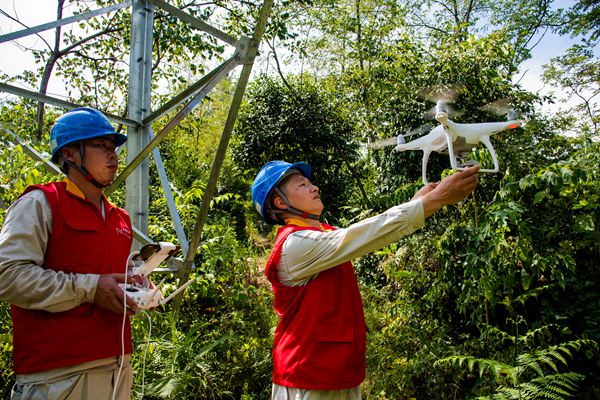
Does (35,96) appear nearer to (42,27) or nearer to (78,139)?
(42,27)

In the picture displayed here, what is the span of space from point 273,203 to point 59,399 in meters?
1.14

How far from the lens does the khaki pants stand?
1.61 meters

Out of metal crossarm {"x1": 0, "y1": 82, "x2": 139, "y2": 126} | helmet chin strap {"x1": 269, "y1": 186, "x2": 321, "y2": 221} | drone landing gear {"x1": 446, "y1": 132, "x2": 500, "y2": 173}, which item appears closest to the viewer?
drone landing gear {"x1": 446, "y1": 132, "x2": 500, "y2": 173}

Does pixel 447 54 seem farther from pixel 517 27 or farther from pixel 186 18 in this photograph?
pixel 517 27

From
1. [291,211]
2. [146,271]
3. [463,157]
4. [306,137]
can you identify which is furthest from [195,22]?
[306,137]

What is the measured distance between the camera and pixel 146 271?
181 cm

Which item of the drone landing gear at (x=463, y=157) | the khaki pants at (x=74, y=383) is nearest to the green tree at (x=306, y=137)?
the drone landing gear at (x=463, y=157)

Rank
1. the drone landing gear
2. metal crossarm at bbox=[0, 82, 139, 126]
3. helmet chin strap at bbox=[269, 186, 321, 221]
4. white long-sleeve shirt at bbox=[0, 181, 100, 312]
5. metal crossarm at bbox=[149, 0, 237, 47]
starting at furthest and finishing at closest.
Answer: metal crossarm at bbox=[149, 0, 237, 47]
metal crossarm at bbox=[0, 82, 139, 126]
helmet chin strap at bbox=[269, 186, 321, 221]
the drone landing gear
white long-sleeve shirt at bbox=[0, 181, 100, 312]

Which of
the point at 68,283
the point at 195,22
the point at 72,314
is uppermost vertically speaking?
the point at 195,22

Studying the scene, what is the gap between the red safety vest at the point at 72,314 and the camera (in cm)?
163

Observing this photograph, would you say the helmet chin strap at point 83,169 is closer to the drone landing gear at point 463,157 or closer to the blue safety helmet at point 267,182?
the blue safety helmet at point 267,182

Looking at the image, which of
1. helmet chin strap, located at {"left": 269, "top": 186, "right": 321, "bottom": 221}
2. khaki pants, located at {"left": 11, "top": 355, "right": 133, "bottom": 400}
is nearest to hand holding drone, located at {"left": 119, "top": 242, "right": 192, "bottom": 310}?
khaki pants, located at {"left": 11, "top": 355, "right": 133, "bottom": 400}

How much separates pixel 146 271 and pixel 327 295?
0.74 m

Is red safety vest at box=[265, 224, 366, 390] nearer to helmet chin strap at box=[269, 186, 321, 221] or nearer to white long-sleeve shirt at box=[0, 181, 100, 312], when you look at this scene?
helmet chin strap at box=[269, 186, 321, 221]
